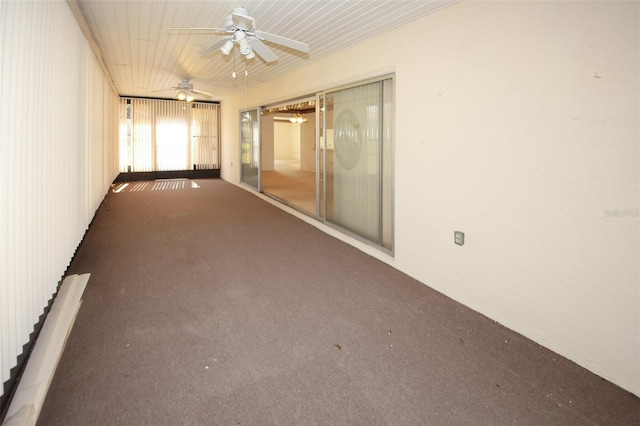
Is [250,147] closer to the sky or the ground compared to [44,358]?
closer to the sky

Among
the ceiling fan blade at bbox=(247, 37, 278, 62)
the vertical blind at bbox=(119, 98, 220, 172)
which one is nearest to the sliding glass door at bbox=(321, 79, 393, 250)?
the ceiling fan blade at bbox=(247, 37, 278, 62)

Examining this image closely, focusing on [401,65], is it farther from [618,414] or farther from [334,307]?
[618,414]

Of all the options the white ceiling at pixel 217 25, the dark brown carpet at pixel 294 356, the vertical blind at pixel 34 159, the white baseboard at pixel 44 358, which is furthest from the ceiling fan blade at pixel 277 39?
the white baseboard at pixel 44 358

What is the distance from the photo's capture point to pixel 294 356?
2330 millimetres

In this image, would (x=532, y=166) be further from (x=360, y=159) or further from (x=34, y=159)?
(x=34, y=159)

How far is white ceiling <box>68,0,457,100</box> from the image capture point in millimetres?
3422

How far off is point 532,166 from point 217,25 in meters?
3.53

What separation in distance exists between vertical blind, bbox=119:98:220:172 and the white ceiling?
16.5 ft

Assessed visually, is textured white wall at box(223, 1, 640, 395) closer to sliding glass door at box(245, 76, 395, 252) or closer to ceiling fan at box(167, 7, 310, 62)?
sliding glass door at box(245, 76, 395, 252)

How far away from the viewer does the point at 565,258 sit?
94.0 inches

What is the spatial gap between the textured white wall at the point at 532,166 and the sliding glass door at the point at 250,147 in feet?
18.0

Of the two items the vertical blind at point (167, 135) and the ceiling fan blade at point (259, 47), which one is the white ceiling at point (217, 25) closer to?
the ceiling fan blade at point (259, 47)

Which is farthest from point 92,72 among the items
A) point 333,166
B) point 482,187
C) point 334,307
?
point 482,187

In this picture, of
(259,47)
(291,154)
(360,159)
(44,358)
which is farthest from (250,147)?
Answer: (291,154)
